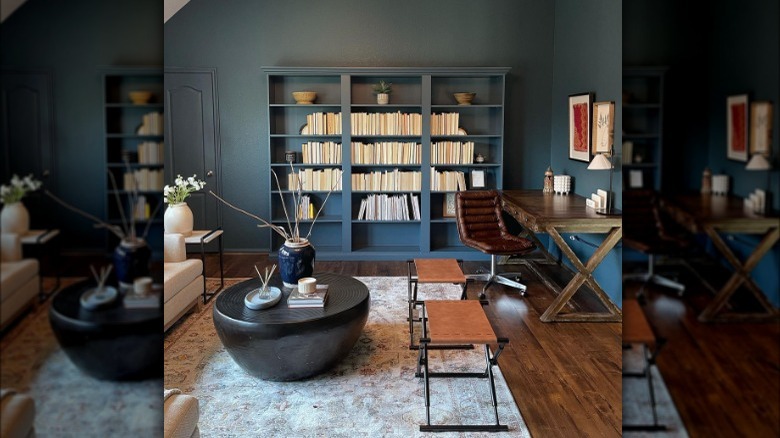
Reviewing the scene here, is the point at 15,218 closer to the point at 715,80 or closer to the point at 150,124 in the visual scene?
the point at 150,124

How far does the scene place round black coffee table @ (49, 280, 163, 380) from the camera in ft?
1.27

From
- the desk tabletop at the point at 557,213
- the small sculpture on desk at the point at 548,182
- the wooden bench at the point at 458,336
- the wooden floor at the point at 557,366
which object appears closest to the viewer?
the wooden bench at the point at 458,336

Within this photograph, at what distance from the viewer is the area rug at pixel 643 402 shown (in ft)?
1.02

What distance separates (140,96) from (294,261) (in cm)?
325

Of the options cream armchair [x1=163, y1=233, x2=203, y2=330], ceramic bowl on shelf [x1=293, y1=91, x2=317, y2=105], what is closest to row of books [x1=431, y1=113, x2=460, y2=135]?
ceramic bowl on shelf [x1=293, y1=91, x2=317, y2=105]

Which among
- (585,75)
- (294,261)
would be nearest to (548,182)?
(585,75)

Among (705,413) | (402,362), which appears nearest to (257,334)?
(402,362)

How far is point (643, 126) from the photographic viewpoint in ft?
1.01

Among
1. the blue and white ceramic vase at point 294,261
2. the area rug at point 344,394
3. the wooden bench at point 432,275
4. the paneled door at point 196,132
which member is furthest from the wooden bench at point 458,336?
the paneled door at point 196,132

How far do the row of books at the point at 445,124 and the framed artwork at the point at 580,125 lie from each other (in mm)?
1235

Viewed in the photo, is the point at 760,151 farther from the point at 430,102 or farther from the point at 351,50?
the point at 351,50

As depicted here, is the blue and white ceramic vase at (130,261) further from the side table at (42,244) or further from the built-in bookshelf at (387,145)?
the built-in bookshelf at (387,145)

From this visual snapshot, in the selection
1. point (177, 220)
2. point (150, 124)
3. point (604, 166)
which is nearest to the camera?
point (150, 124)

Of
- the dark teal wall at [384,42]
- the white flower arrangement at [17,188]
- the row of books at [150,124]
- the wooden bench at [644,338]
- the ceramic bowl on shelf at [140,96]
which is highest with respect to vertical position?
the dark teal wall at [384,42]
